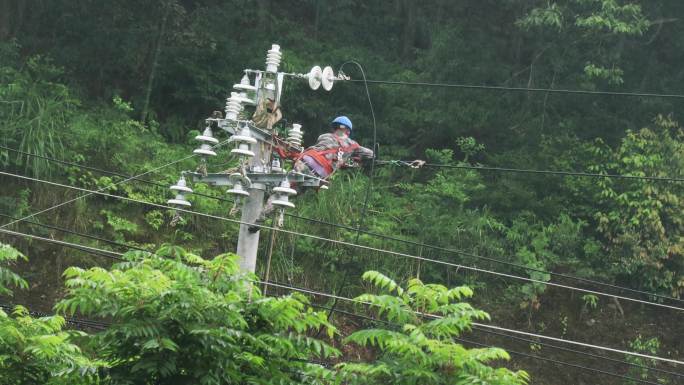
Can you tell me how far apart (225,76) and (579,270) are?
26.1 feet

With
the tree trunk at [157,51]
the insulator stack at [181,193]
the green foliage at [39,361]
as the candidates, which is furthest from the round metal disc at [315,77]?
the tree trunk at [157,51]

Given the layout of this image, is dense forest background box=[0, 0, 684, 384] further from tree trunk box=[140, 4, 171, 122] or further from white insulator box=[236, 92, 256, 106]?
white insulator box=[236, 92, 256, 106]

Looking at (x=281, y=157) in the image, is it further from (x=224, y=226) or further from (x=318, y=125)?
(x=318, y=125)

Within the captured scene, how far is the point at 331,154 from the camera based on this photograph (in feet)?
46.5

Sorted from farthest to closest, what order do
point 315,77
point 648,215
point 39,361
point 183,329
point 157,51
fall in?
point 157,51 < point 648,215 < point 315,77 < point 39,361 < point 183,329

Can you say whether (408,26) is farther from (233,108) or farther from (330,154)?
(233,108)

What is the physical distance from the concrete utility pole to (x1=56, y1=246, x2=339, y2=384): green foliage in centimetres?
268

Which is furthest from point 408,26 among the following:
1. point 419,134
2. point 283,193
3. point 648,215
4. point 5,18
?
point 283,193

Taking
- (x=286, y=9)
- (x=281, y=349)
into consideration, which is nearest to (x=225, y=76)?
(x=286, y=9)

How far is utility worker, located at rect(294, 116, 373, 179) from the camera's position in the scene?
45.8 ft

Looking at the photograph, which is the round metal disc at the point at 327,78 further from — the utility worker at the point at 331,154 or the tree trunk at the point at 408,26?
the tree trunk at the point at 408,26

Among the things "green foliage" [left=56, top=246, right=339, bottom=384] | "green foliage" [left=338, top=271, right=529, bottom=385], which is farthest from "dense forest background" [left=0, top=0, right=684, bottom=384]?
"green foliage" [left=338, top=271, right=529, bottom=385]

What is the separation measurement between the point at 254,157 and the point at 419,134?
495 inches

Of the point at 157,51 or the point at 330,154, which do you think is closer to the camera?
the point at 330,154
